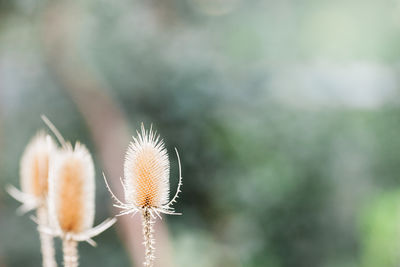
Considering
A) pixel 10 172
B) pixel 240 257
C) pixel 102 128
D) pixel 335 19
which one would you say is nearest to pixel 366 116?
pixel 335 19

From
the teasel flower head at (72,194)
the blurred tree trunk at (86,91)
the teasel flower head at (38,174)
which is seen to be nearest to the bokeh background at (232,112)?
the blurred tree trunk at (86,91)

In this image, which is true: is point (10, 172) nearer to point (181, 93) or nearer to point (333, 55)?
point (181, 93)

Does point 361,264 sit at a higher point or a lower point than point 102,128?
lower

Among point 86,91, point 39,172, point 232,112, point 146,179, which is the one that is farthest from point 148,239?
point 232,112

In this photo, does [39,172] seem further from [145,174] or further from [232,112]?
[232,112]

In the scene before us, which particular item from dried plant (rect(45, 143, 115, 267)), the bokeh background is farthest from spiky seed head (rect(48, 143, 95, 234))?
the bokeh background

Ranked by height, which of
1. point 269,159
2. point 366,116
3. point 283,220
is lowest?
point 283,220

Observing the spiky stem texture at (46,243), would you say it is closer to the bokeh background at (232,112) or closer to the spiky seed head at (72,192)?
the spiky seed head at (72,192)
